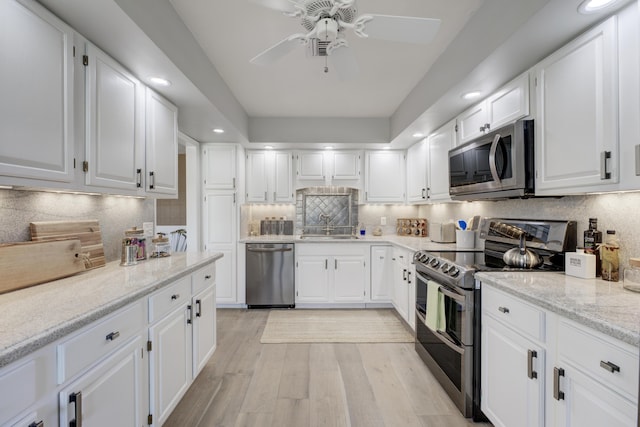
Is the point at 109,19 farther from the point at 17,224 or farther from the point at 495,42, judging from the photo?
the point at 495,42

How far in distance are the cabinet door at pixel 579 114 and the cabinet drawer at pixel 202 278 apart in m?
2.37

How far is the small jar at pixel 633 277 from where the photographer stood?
1324 mm

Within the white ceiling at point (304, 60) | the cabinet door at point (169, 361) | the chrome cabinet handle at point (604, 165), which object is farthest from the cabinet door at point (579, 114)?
the cabinet door at point (169, 361)

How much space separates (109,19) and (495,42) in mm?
2043

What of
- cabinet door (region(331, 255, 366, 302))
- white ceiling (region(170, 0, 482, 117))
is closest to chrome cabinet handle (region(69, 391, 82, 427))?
white ceiling (region(170, 0, 482, 117))

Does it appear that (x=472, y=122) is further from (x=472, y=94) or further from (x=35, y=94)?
(x=35, y=94)

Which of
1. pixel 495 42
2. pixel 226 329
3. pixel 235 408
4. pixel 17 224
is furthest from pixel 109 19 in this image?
pixel 226 329

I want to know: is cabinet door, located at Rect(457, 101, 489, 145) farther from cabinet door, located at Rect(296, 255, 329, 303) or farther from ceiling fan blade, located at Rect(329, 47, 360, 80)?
cabinet door, located at Rect(296, 255, 329, 303)

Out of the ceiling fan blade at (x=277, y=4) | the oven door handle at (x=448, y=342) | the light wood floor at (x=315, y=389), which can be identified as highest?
the ceiling fan blade at (x=277, y=4)

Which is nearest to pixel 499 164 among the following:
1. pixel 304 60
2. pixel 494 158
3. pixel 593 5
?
pixel 494 158

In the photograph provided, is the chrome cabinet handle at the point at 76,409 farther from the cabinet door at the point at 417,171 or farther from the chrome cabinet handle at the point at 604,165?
the cabinet door at the point at 417,171

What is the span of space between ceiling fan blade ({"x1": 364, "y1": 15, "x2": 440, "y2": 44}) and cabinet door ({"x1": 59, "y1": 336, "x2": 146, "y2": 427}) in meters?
1.95

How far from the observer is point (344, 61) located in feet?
5.87

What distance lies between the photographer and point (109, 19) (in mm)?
1403
